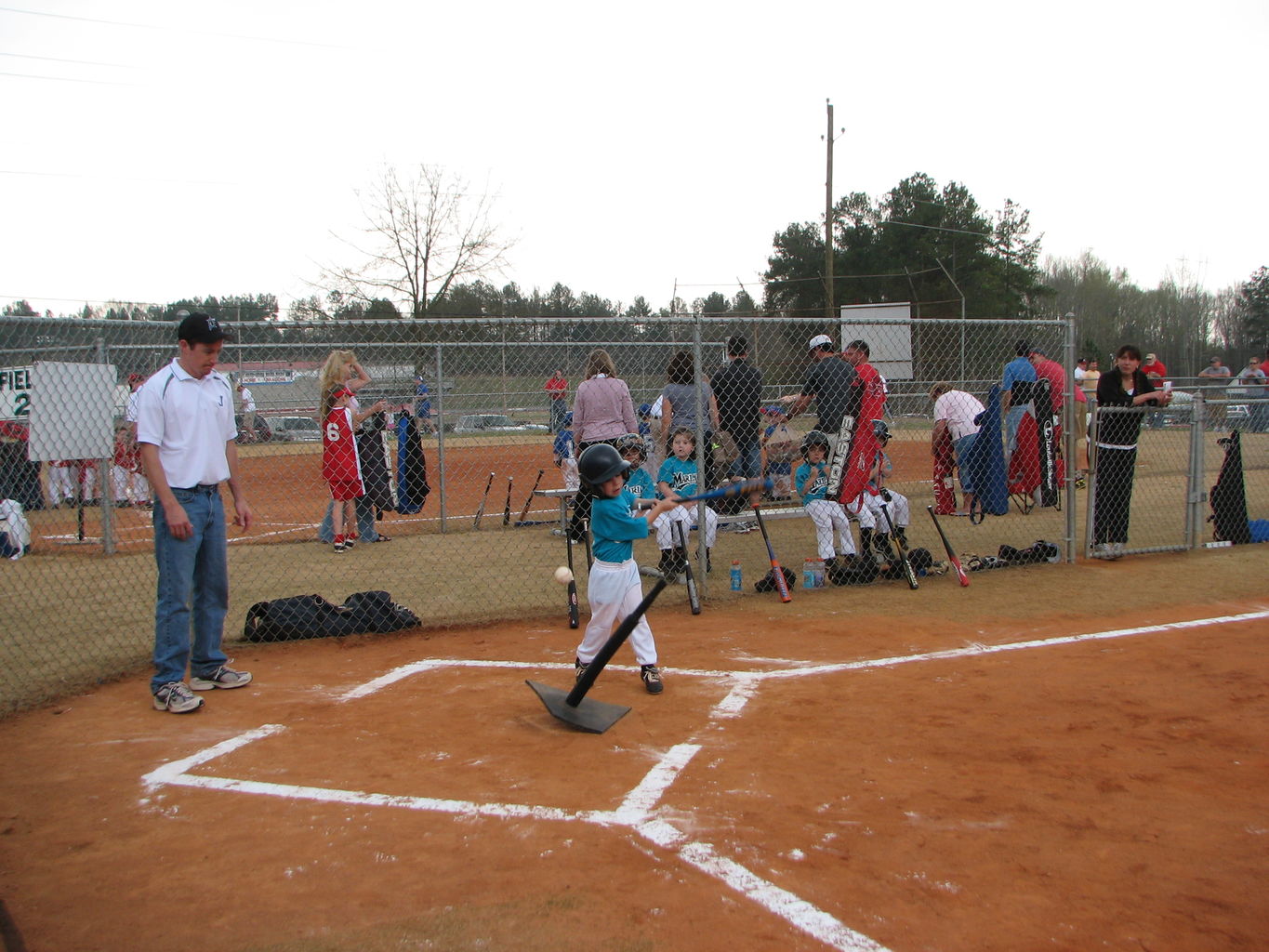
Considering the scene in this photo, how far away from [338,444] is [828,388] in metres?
5.20

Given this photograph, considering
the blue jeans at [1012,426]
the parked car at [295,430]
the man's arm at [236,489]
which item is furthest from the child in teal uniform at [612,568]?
the parked car at [295,430]

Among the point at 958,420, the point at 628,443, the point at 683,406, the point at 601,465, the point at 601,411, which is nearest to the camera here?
the point at 601,465

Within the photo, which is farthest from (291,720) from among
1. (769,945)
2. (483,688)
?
(769,945)

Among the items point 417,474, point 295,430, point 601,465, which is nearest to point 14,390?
point 295,430

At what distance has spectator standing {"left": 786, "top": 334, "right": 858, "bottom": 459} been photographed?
8352 millimetres

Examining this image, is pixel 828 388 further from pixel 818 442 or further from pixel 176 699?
pixel 176 699

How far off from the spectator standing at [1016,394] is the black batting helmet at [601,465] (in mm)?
6591

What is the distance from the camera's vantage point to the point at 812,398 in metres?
8.83

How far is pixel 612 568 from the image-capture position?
5336 millimetres

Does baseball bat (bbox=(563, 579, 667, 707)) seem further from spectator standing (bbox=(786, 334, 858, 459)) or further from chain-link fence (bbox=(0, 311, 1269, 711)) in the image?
spectator standing (bbox=(786, 334, 858, 459))

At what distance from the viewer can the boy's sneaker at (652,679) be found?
17.3 feet

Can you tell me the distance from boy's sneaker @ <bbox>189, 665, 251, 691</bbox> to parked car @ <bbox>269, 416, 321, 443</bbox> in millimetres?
8193

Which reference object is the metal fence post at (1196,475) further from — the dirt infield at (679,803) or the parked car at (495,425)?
the parked car at (495,425)

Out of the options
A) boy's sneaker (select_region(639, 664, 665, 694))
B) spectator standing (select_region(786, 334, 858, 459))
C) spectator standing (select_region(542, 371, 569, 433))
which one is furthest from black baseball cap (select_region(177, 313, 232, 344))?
spectator standing (select_region(542, 371, 569, 433))
